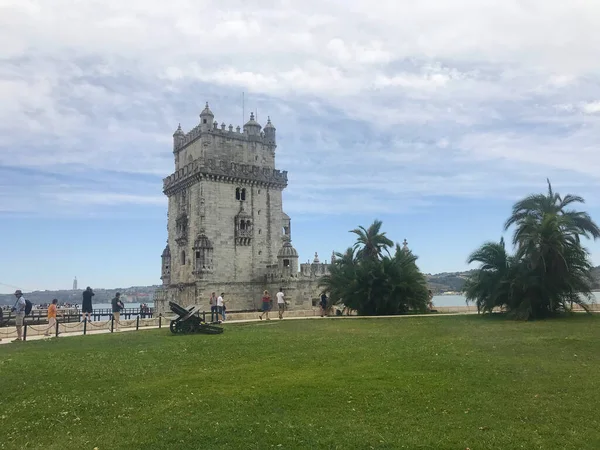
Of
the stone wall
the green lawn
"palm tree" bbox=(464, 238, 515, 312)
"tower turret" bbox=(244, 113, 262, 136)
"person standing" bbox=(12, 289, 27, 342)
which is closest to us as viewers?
the green lawn

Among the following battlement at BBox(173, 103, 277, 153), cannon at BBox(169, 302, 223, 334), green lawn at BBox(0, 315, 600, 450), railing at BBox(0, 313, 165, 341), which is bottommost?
green lawn at BBox(0, 315, 600, 450)

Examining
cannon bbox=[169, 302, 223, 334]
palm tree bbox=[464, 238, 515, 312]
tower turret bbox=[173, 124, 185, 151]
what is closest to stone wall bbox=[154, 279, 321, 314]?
tower turret bbox=[173, 124, 185, 151]

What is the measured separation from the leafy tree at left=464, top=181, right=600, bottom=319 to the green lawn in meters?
6.92

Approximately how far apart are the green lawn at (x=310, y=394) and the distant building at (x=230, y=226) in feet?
85.8

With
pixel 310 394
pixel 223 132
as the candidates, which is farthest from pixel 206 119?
pixel 310 394

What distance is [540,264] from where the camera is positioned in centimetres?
2433

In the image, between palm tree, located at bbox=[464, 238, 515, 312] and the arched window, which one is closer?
palm tree, located at bbox=[464, 238, 515, 312]

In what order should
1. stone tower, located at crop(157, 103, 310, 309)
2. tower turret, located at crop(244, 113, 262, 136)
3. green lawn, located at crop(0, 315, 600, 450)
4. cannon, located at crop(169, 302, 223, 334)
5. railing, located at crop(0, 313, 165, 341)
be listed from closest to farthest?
green lawn, located at crop(0, 315, 600, 450)
cannon, located at crop(169, 302, 223, 334)
railing, located at crop(0, 313, 165, 341)
stone tower, located at crop(157, 103, 310, 309)
tower turret, located at crop(244, 113, 262, 136)

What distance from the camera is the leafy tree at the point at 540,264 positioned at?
24.0 metres

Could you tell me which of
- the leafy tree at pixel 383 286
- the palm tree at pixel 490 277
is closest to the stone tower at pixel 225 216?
the leafy tree at pixel 383 286

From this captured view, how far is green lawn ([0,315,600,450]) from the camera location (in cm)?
863

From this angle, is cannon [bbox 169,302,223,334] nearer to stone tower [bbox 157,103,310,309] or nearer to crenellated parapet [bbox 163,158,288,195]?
stone tower [bbox 157,103,310,309]

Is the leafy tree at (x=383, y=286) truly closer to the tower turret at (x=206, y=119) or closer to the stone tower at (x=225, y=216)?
the stone tower at (x=225, y=216)

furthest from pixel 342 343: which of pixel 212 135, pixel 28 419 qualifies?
pixel 212 135
